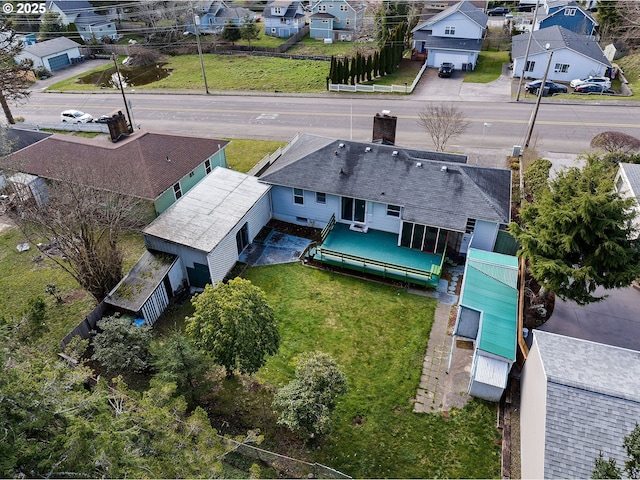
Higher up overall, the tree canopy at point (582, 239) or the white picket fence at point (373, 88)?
the tree canopy at point (582, 239)

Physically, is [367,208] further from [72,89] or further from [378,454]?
[72,89]

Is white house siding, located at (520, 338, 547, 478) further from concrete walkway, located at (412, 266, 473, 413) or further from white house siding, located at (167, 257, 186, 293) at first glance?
white house siding, located at (167, 257, 186, 293)

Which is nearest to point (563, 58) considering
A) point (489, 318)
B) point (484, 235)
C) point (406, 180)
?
point (406, 180)

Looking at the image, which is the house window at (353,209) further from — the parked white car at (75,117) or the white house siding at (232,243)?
the parked white car at (75,117)

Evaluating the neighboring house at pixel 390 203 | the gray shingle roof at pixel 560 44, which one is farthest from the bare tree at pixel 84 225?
the gray shingle roof at pixel 560 44

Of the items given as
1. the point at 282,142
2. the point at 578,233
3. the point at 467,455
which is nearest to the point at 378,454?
the point at 467,455

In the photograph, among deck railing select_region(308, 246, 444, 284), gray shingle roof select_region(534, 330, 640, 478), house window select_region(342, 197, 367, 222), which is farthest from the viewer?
house window select_region(342, 197, 367, 222)

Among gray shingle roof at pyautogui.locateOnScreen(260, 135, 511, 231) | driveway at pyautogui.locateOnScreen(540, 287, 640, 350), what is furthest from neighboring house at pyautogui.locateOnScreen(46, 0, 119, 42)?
driveway at pyautogui.locateOnScreen(540, 287, 640, 350)
